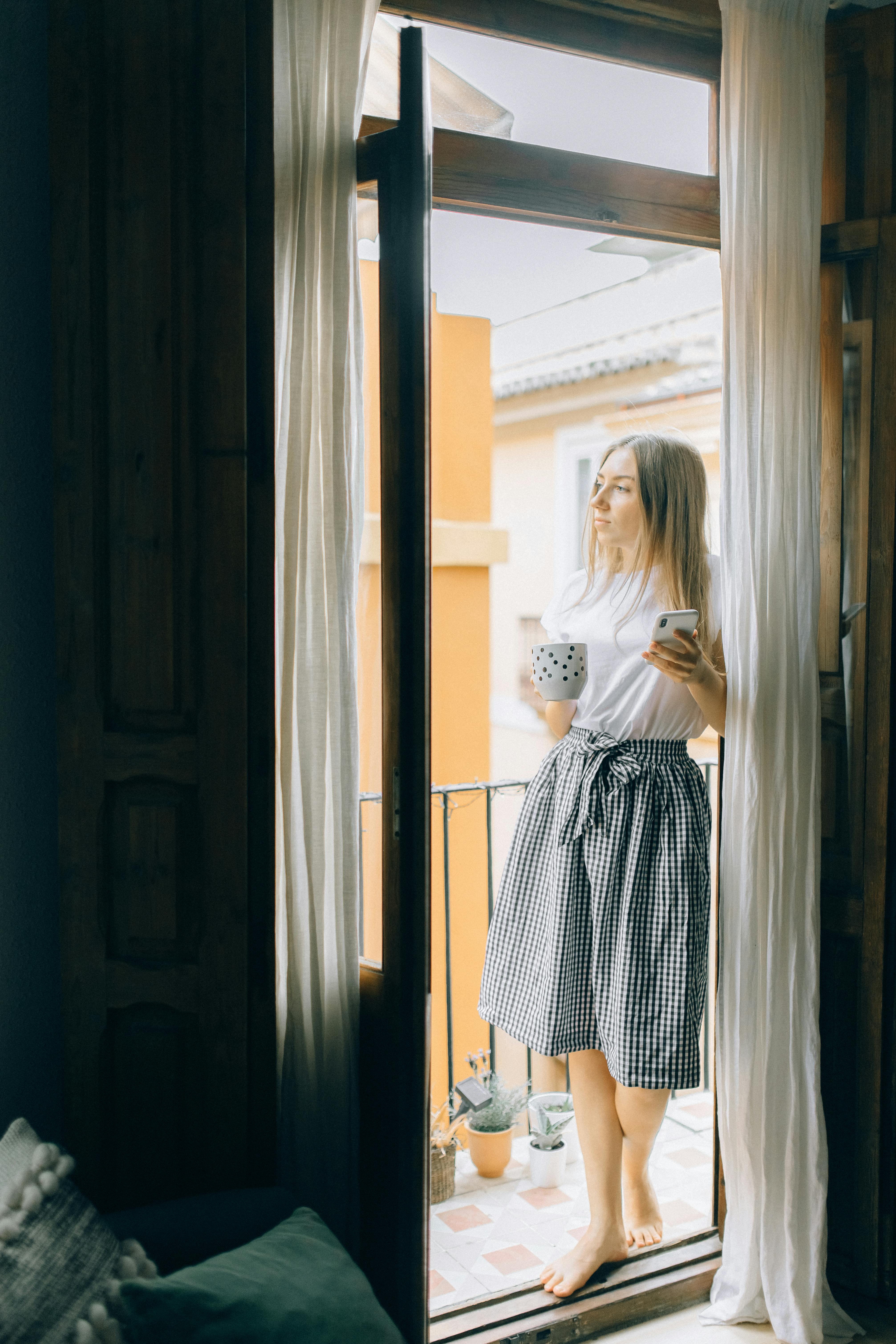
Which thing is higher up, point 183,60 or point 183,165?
point 183,60

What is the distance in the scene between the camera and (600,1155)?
6.85 ft

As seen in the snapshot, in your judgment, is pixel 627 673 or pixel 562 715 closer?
pixel 627 673

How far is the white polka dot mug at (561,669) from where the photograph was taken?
1955 millimetres

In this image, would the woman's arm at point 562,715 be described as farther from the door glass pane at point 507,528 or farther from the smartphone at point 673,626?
the door glass pane at point 507,528

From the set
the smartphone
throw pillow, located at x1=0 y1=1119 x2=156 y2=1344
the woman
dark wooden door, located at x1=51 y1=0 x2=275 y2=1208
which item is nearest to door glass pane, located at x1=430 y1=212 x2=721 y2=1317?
the woman

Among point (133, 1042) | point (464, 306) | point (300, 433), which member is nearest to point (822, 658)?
point (300, 433)

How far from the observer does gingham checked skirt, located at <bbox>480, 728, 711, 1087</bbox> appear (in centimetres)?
193

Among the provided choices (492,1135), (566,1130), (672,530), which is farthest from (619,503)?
(566,1130)

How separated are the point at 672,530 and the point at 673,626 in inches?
12.1

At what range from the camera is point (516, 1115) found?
2.70 meters

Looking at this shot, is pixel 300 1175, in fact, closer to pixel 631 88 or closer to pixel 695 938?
pixel 695 938

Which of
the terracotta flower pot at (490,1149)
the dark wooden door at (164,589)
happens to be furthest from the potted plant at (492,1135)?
the dark wooden door at (164,589)

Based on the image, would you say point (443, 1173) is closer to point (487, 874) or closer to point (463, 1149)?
point (463, 1149)

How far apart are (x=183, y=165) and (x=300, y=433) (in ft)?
1.37
